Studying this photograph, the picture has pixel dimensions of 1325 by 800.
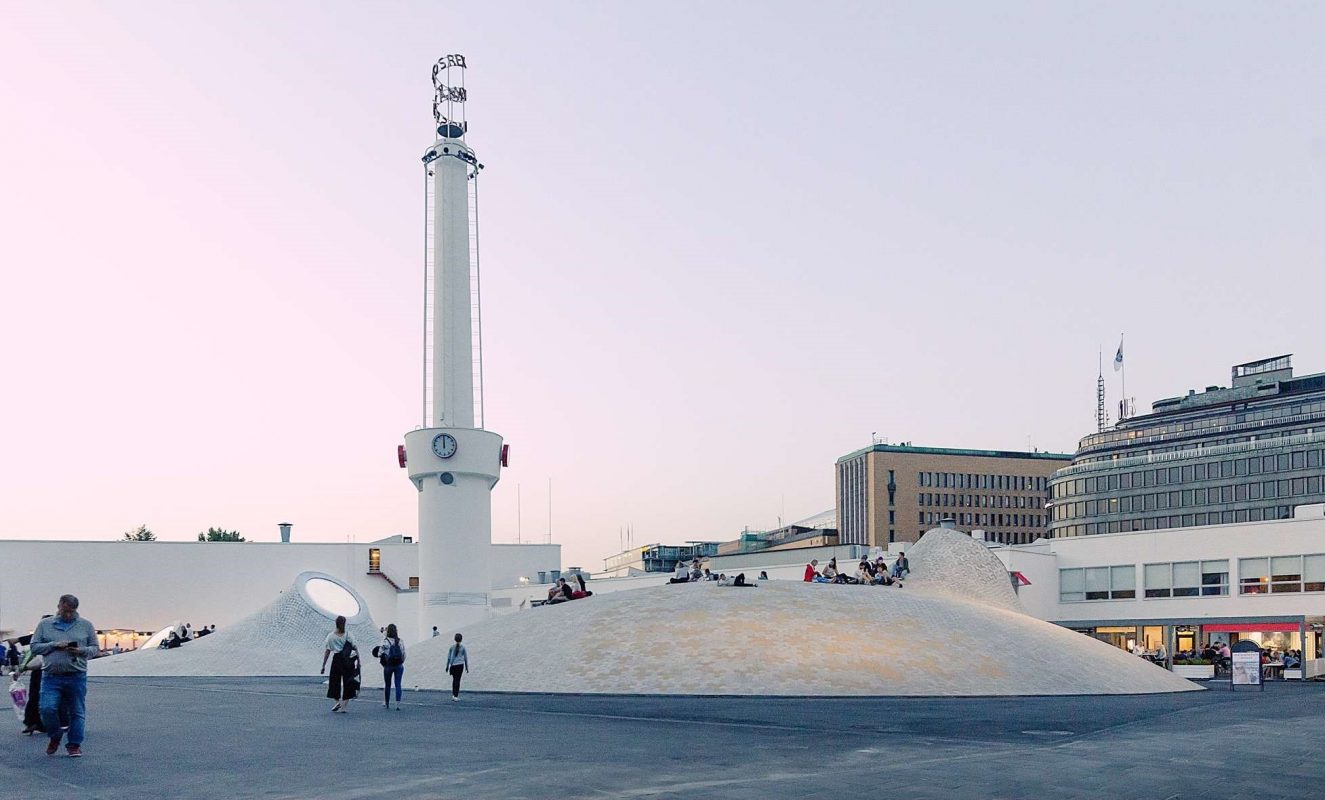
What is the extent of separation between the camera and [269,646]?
178 feet

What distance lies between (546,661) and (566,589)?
9.09 m

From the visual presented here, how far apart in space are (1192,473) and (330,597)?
93.7m

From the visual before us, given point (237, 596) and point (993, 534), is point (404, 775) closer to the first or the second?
point (237, 596)

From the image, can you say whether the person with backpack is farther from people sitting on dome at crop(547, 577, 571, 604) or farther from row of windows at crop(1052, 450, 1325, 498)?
row of windows at crop(1052, 450, 1325, 498)

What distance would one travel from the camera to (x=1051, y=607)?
6525cm

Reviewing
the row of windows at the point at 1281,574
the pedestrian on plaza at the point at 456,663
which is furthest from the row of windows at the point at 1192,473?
the pedestrian on plaza at the point at 456,663

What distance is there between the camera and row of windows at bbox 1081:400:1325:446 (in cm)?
11912

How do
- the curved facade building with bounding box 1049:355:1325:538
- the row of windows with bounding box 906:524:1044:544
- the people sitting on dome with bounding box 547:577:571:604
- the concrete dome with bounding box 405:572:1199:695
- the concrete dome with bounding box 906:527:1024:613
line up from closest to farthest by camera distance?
1. the concrete dome with bounding box 405:572:1199:695
2. the people sitting on dome with bounding box 547:577:571:604
3. the concrete dome with bounding box 906:527:1024:613
4. the curved facade building with bounding box 1049:355:1325:538
5. the row of windows with bounding box 906:524:1044:544

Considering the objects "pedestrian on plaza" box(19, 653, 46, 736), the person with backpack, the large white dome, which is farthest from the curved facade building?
"pedestrian on plaza" box(19, 653, 46, 736)

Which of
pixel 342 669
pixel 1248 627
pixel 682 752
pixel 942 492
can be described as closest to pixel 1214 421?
pixel 942 492

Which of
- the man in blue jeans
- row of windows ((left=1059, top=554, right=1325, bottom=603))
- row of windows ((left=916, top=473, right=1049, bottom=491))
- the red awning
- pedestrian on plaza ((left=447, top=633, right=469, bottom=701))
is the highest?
row of windows ((left=916, top=473, right=1049, bottom=491))

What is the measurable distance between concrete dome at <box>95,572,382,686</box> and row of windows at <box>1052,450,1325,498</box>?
297ft

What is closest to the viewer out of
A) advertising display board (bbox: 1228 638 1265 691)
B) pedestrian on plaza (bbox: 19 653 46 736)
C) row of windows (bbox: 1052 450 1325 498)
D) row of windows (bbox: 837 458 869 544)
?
pedestrian on plaza (bbox: 19 653 46 736)

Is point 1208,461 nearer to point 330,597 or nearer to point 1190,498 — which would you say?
point 1190,498
